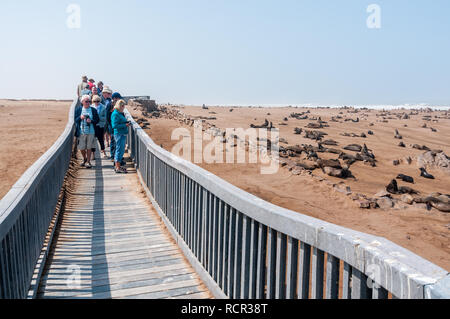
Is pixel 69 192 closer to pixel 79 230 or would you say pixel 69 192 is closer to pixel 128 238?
pixel 79 230

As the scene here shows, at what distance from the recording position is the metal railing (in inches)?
73.7

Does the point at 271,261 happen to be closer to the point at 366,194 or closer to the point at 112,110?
the point at 112,110

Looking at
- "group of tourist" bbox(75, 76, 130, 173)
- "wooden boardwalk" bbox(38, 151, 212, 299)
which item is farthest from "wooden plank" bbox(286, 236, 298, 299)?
"group of tourist" bbox(75, 76, 130, 173)

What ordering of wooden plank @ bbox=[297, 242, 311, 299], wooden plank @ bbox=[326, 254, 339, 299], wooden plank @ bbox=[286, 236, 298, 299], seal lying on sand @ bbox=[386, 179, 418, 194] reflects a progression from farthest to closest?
seal lying on sand @ bbox=[386, 179, 418, 194] → wooden plank @ bbox=[286, 236, 298, 299] → wooden plank @ bbox=[297, 242, 311, 299] → wooden plank @ bbox=[326, 254, 339, 299]

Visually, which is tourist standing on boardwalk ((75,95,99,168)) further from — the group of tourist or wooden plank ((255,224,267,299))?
wooden plank ((255,224,267,299))

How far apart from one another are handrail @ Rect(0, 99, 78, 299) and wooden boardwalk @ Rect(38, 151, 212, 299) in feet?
1.25

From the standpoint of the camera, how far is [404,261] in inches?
72.9

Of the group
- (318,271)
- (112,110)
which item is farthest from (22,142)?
(318,271)

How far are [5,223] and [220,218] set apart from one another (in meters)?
1.80

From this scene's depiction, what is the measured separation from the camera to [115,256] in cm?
498

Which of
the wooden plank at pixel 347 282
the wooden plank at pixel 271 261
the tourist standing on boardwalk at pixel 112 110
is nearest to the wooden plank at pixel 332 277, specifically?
the wooden plank at pixel 347 282

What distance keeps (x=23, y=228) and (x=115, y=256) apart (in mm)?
1495

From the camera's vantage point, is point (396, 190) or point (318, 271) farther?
point (396, 190)
